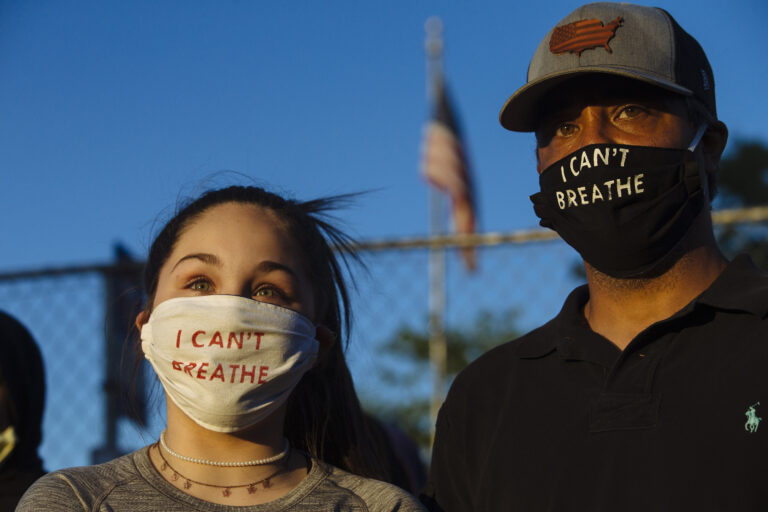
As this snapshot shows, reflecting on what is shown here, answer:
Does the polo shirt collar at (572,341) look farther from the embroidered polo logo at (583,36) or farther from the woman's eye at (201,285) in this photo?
the woman's eye at (201,285)

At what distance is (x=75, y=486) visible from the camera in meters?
2.30

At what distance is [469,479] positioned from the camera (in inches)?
108

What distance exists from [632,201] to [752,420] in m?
0.72

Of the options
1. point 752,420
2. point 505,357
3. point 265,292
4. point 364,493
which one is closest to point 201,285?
point 265,292

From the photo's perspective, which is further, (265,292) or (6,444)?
(6,444)

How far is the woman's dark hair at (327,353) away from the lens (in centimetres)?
287

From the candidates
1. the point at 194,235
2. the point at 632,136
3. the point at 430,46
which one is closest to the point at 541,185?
the point at 632,136

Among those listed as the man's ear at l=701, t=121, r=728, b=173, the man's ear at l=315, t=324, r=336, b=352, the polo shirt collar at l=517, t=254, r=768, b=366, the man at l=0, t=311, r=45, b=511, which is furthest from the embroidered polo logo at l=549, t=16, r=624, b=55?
the man at l=0, t=311, r=45, b=511

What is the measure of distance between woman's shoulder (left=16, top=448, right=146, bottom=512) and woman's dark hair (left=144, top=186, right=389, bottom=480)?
1.80ft

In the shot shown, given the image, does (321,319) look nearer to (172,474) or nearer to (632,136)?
(172,474)

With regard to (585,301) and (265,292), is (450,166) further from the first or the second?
(265,292)

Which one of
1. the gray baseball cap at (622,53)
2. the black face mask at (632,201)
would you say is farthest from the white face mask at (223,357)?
the gray baseball cap at (622,53)

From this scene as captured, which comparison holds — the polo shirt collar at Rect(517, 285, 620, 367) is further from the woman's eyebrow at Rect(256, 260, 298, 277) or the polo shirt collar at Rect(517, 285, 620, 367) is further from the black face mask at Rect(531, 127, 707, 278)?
the woman's eyebrow at Rect(256, 260, 298, 277)

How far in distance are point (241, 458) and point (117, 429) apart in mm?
3639
